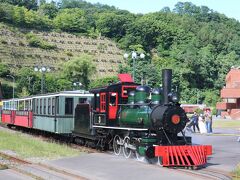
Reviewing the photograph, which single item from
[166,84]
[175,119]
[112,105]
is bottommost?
[175,119]

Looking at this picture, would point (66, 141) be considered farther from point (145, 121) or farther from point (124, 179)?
point (124, 179)

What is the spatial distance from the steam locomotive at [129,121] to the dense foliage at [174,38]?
87.0m

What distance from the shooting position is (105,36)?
6786 inches

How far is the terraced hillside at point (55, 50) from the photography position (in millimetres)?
120113

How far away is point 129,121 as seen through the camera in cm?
1706

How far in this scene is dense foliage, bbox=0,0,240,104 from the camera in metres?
118

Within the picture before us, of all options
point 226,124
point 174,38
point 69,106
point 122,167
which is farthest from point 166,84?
point 174,38

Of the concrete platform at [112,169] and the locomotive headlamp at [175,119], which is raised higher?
the locomotive headlamp at [175,119]

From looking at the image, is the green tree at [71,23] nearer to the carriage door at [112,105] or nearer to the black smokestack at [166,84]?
the carriage door at [112,105]

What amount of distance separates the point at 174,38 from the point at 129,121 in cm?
15104

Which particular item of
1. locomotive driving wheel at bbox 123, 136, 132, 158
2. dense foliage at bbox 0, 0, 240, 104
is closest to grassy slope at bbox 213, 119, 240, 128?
locomotive driving wheel at bbox 123, 136, 132, 158

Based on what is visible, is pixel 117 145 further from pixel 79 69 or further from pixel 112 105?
pixel 79 69

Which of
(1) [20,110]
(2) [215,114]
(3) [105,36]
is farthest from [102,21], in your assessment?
(1) [20,110]

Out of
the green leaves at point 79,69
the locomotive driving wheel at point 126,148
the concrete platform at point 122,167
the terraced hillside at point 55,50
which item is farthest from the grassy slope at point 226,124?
the terraced hillside at point 55,50
